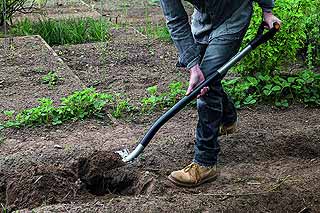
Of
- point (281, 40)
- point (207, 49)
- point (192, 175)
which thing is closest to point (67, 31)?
point (281, 40)

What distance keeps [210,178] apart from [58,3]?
7.55 m

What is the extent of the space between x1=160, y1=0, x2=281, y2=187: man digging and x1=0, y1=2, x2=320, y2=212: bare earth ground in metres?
0.15

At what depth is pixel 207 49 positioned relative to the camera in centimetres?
459

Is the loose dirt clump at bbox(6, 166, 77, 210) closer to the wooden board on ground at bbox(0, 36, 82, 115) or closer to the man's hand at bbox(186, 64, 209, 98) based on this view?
the man's hand at bbox(186, 64, 209, 98)

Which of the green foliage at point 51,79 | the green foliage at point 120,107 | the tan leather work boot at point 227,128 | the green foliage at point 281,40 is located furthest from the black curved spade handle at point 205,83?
the green foliage at point 51,79

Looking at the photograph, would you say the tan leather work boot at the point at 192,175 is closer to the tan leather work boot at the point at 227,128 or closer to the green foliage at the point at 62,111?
the tan leather work boot at the point at 227,128

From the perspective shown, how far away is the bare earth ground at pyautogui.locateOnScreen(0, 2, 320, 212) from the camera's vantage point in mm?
4320

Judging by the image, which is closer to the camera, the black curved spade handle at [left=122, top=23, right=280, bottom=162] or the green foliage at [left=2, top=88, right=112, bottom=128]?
the black curved spade handle at [left=122, top=23, right=280, bottom=162]

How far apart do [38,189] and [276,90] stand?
8.78 feet

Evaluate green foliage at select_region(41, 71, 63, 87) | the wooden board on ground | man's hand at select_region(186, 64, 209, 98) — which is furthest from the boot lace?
green foliage at select_region(41, 71, 63, 87)

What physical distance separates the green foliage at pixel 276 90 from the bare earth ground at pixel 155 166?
15 centimetres

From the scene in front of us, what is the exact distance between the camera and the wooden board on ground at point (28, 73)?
660cm

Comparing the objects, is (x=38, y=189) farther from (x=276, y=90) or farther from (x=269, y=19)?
(x=276, y=90)

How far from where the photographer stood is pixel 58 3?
11570 millimetres
